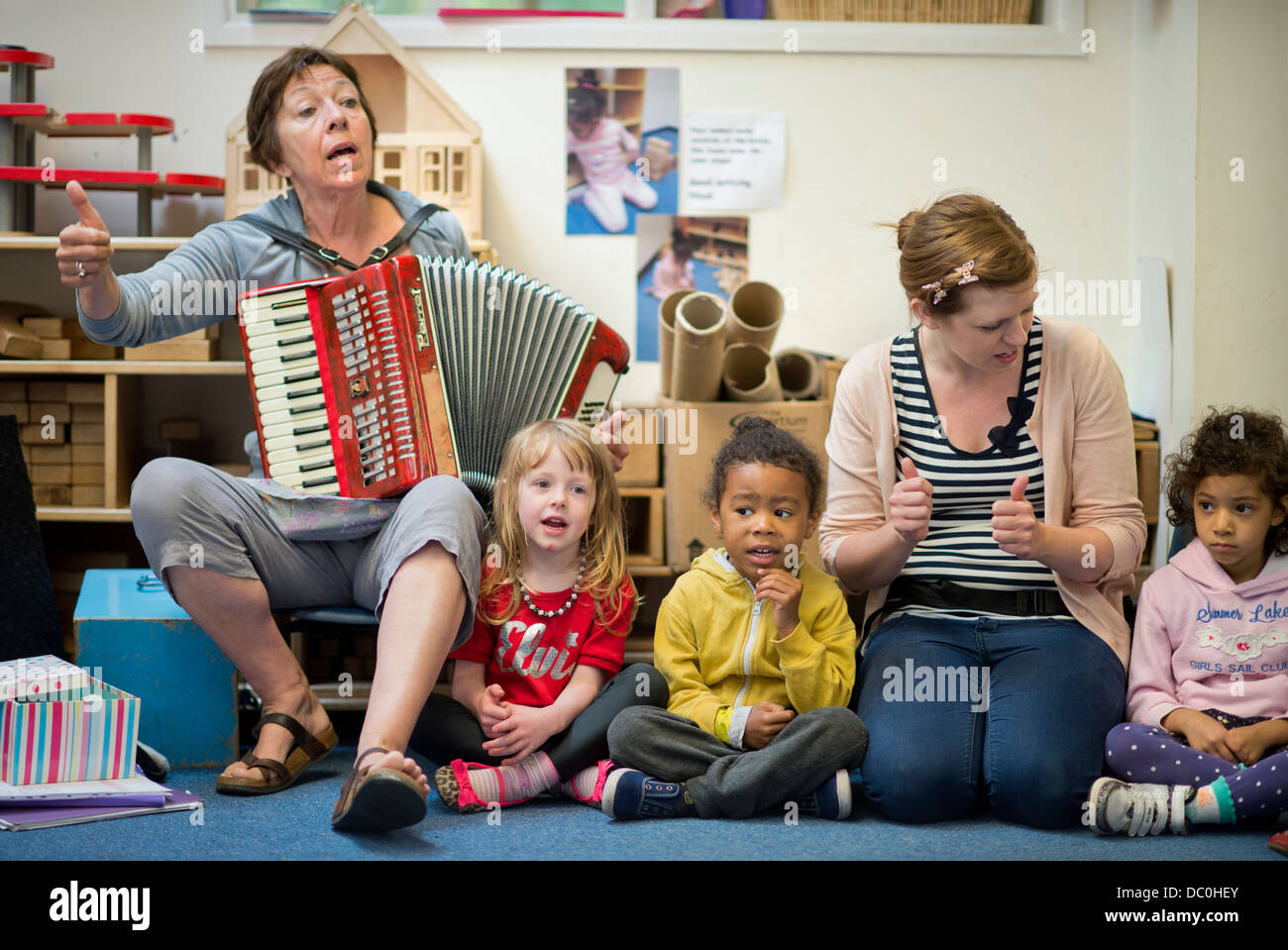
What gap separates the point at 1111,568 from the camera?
1942mm

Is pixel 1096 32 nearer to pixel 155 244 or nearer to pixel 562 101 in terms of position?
pixel 562 101

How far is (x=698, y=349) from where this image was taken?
97.3 inches

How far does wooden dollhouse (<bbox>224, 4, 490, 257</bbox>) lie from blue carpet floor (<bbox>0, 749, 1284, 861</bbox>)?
1.38 meters

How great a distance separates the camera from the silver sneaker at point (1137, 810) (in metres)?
1.79

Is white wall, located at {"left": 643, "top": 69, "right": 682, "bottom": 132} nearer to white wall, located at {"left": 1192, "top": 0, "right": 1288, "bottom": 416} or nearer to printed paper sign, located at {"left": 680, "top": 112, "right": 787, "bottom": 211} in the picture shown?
printed paper sign, located at {"left": 680, "top": 112, "right": 787, "bottom": 211}

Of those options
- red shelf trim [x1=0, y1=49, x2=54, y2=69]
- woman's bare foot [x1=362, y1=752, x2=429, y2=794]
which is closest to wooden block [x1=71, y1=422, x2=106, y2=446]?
red shelf trim [x1=0, y1=49, x2=54, y2=69]

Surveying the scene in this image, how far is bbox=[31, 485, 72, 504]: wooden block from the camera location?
2715mm

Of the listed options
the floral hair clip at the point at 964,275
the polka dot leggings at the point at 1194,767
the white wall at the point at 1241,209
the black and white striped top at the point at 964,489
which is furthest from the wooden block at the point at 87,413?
the white wall at the point at 1241,209

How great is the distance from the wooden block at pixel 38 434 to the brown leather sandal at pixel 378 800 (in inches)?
53.2

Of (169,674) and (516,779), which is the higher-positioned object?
(169,674)

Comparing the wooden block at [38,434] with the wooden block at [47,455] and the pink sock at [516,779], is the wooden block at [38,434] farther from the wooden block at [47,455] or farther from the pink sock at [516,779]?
the pink sock at [516,779]

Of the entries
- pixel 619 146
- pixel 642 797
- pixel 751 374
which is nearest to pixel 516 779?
pixel 642 797

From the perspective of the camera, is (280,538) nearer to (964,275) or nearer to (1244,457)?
(964,275)

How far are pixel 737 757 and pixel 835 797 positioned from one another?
0.16 metres
